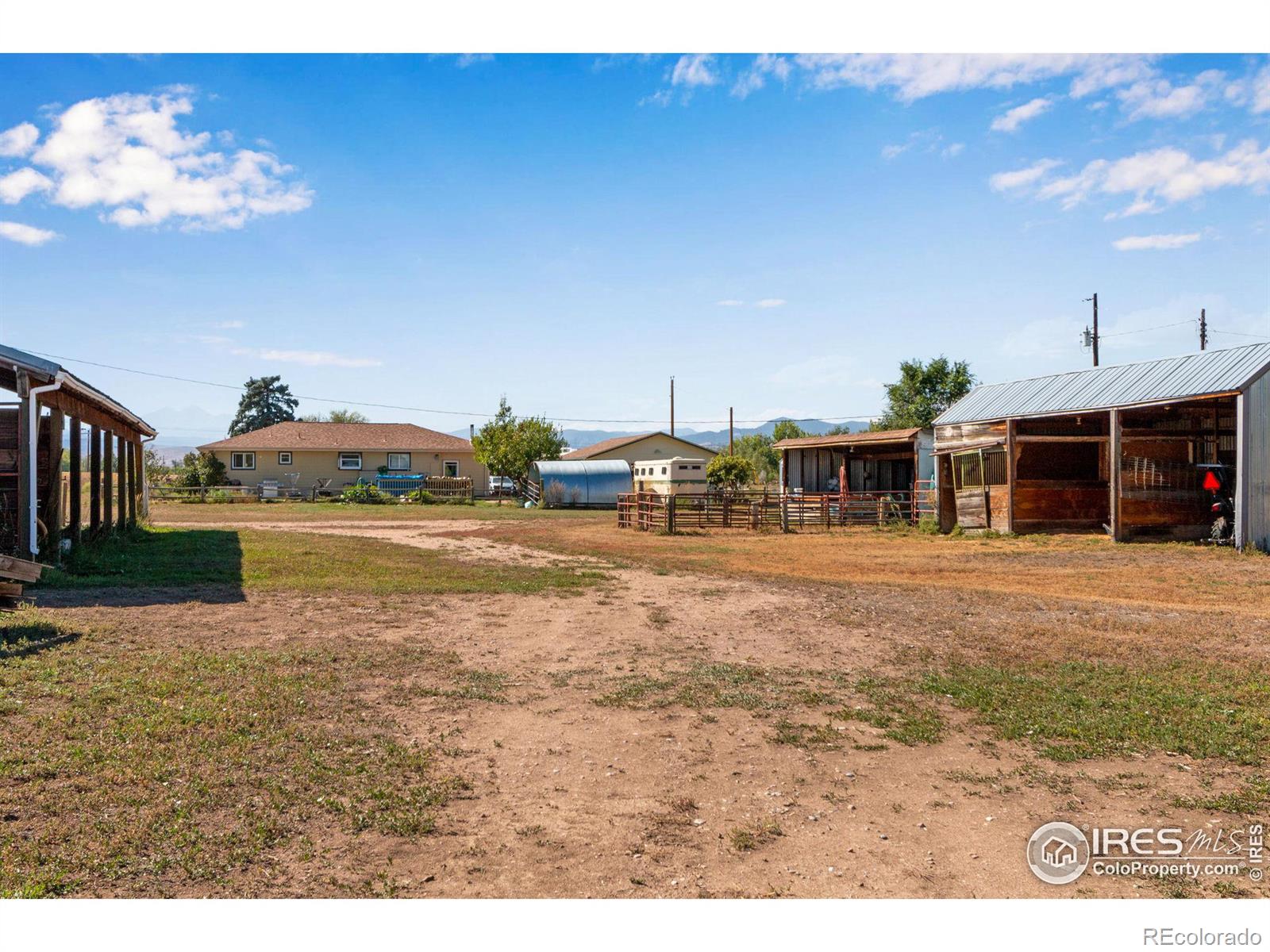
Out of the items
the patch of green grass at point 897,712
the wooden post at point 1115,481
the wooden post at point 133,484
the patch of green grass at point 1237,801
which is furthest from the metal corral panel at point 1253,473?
the wooden post at point 133,484

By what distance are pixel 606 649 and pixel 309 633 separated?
11.4ft

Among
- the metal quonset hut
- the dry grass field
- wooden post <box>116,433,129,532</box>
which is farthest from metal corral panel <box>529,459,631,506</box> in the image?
the dry grass field

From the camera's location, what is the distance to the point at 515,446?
163 ft

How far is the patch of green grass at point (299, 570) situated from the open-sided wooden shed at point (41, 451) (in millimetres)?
684

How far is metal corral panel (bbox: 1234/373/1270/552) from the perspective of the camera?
1862 cm

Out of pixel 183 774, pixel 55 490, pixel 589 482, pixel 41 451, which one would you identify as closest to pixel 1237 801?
pixel 183 774

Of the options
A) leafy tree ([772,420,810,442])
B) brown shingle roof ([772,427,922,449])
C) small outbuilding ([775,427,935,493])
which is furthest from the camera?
leafy tree ([772,420,810,442])

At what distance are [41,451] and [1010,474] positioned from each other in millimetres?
23680

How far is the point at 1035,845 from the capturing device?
4.58 meters

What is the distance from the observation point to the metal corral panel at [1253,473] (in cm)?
1862

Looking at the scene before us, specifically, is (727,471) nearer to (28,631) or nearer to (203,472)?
(203,472)

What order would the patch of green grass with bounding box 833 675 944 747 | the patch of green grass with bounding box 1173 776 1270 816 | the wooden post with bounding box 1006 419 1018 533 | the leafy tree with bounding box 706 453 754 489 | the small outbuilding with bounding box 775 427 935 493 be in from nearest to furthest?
1. the patch of green grass with bounding box 1173 776 1270 816
2. the patch of green grass with bounding box 833 675 944 747
3. the wooden post with bounding box 1006 419 1018 533
4. the small outbuilding with bounding box 775 427 935 493
5. the leafy tree with bounding box 706 453 754 489

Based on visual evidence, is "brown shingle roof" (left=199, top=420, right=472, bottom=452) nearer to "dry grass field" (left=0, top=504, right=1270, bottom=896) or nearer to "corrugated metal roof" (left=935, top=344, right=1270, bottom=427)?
"corrugated metal roof" (left=935, top=344, right=1270, bottom=427)

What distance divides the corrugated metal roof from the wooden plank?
73.5ft
